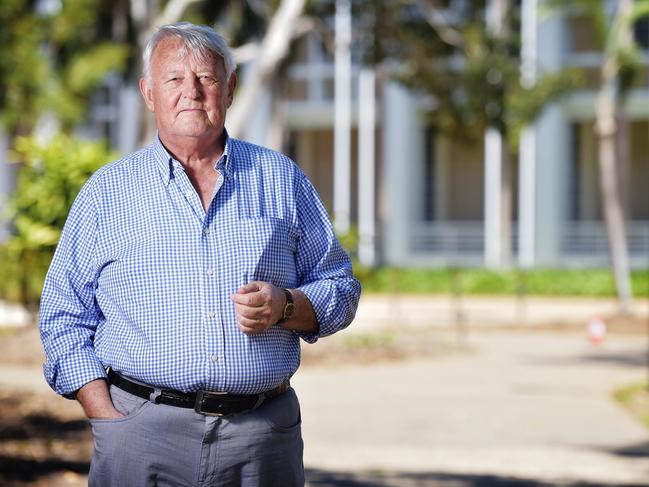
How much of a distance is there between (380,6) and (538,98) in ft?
9.89

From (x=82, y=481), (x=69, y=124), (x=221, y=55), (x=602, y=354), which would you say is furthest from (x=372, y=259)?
(x=221, y=55)

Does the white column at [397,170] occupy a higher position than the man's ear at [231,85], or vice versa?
the white column at [397,170]

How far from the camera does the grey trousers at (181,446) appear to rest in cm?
340

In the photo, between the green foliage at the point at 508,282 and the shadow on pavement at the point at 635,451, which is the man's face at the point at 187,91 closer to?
the shadow on pavement at the point at 635,451

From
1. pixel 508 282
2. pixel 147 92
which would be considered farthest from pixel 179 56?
pixel 508 282

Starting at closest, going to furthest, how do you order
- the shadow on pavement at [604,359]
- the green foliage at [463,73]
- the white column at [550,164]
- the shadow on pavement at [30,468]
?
the shadow on pavement at [30,468] → the shadow on pavement at [604,359] → the green foliage at [463,73] → the white column at [550,164]

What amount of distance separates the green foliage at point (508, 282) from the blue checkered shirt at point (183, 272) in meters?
25.6

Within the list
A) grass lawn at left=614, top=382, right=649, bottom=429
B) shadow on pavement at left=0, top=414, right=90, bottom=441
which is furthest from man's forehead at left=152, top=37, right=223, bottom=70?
grass lawn at left=614, top=382, right=649, bottom=429

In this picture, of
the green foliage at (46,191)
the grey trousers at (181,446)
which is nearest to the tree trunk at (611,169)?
the green foliage at (46,191)

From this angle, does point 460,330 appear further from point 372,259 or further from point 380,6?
point 372,259

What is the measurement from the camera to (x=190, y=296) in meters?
3.37

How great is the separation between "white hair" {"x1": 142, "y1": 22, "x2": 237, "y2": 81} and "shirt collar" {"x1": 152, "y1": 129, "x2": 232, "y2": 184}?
190 mm

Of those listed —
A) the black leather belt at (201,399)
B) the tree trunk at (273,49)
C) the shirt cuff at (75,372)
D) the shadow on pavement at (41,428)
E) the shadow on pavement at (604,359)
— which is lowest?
the shadow on pavement at (604,359)

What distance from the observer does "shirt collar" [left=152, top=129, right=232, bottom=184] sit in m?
3.50
